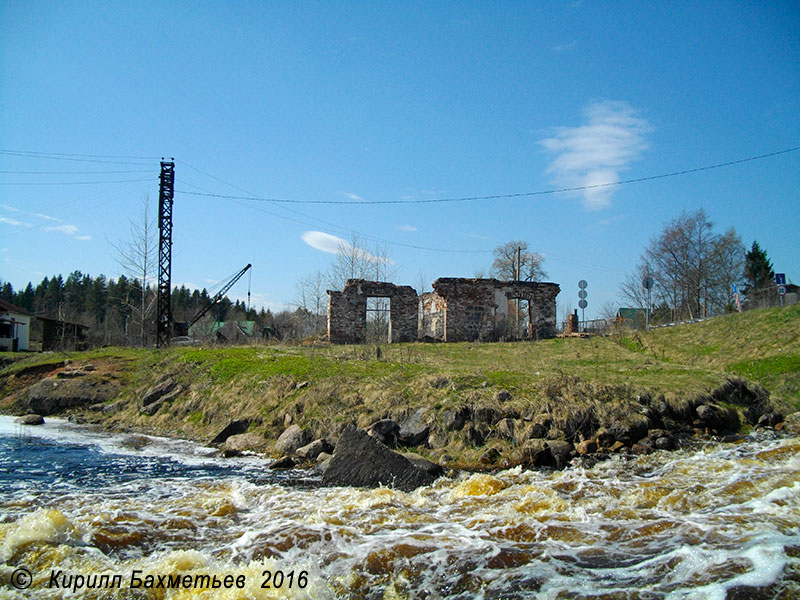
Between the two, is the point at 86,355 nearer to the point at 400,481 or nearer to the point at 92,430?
the point at 92,430

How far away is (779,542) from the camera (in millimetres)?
5434

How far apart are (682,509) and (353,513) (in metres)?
4.03

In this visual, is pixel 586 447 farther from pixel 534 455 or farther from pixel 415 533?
pixel 415 533

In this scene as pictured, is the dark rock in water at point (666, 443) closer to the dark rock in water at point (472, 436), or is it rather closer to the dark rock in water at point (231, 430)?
the dark rock in water at point (472, 436)

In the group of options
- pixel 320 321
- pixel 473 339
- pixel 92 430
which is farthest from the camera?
pixel 320 321

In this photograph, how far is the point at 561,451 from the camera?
30.1 feet

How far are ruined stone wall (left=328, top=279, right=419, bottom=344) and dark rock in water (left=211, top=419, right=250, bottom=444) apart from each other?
14791mm

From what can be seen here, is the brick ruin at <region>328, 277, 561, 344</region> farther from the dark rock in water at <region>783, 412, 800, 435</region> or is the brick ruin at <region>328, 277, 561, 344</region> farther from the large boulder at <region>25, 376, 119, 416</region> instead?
the dark rock in water at <region>783, 412, 800, 435</region>

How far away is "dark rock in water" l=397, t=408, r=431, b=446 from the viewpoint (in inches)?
397

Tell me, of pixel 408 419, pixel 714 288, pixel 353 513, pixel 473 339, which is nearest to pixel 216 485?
pixel 353 513

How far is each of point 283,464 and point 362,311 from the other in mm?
18368

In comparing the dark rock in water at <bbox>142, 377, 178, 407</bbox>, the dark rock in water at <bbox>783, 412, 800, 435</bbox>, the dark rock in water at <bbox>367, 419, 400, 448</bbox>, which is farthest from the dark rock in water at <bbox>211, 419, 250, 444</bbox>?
the dark rock in water at <bbox>783, 412, 800, 435</bbox>

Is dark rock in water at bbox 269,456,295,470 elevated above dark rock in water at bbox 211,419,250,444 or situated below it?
below

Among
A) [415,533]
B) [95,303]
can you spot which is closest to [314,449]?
[415,533]
